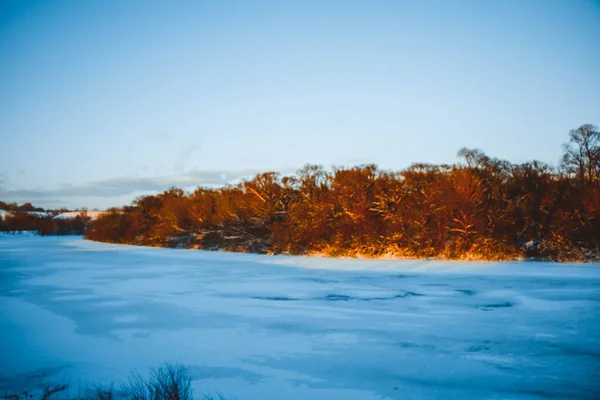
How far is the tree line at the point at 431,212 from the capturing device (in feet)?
61.9

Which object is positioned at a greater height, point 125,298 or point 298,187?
point 298,187

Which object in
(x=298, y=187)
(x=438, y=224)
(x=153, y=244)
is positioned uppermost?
(x=298, y=187)

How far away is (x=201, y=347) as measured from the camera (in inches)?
236

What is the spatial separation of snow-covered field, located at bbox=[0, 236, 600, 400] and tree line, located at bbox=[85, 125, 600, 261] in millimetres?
7003

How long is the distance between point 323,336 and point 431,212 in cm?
1561

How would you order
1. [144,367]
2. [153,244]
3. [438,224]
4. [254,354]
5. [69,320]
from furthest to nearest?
1. [153,244]
2. [438,224]
3. [69,320]
4. [254,354]
5. [144,367]

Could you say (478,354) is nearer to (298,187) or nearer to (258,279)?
(258,279)

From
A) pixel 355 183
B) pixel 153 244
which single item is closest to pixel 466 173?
pixel 355 183

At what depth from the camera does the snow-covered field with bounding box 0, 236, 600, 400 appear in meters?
4.58

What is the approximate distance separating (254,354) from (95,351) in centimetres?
226

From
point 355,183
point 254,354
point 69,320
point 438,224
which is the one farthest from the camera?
point 355,183

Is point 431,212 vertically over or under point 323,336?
over

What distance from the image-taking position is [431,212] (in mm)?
20766

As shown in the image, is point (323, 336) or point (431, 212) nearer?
point (323, 336)
